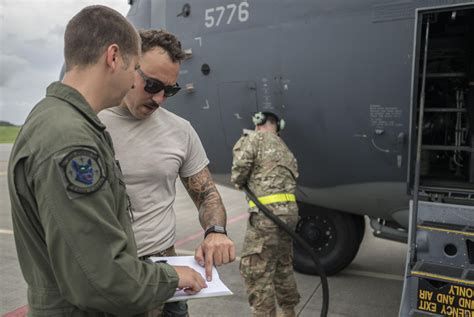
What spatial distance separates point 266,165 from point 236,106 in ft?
2.82

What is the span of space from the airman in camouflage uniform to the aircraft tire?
125 cm

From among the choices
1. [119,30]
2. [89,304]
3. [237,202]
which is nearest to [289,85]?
[119,30]

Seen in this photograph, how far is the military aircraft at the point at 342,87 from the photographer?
11.9 feet

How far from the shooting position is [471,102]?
3.75 m

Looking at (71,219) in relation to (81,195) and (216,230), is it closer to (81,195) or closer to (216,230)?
(81,195)

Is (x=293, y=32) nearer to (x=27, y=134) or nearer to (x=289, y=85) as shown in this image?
(x=289, y=85)

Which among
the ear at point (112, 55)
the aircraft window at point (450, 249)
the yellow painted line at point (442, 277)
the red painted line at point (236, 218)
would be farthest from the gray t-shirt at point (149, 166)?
the red painted line at point (236, 218)

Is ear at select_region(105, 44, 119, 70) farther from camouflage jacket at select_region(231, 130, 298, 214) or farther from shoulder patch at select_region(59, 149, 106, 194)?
camouflage jacket at select_region(231, 130, 298, 214)

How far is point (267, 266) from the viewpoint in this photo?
12.2 feet

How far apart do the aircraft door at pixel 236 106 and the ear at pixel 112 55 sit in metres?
3.06

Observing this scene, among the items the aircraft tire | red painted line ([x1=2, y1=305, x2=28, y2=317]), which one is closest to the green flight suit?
red painted line ([x1=2, y1=305, x2=28, y2=317])

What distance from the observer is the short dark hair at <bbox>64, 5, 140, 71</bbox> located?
1.28m

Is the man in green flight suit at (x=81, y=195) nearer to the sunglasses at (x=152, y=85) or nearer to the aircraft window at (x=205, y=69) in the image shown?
the sunglasses at (x=152, y=85)

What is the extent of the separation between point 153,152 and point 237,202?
8.59 meters
